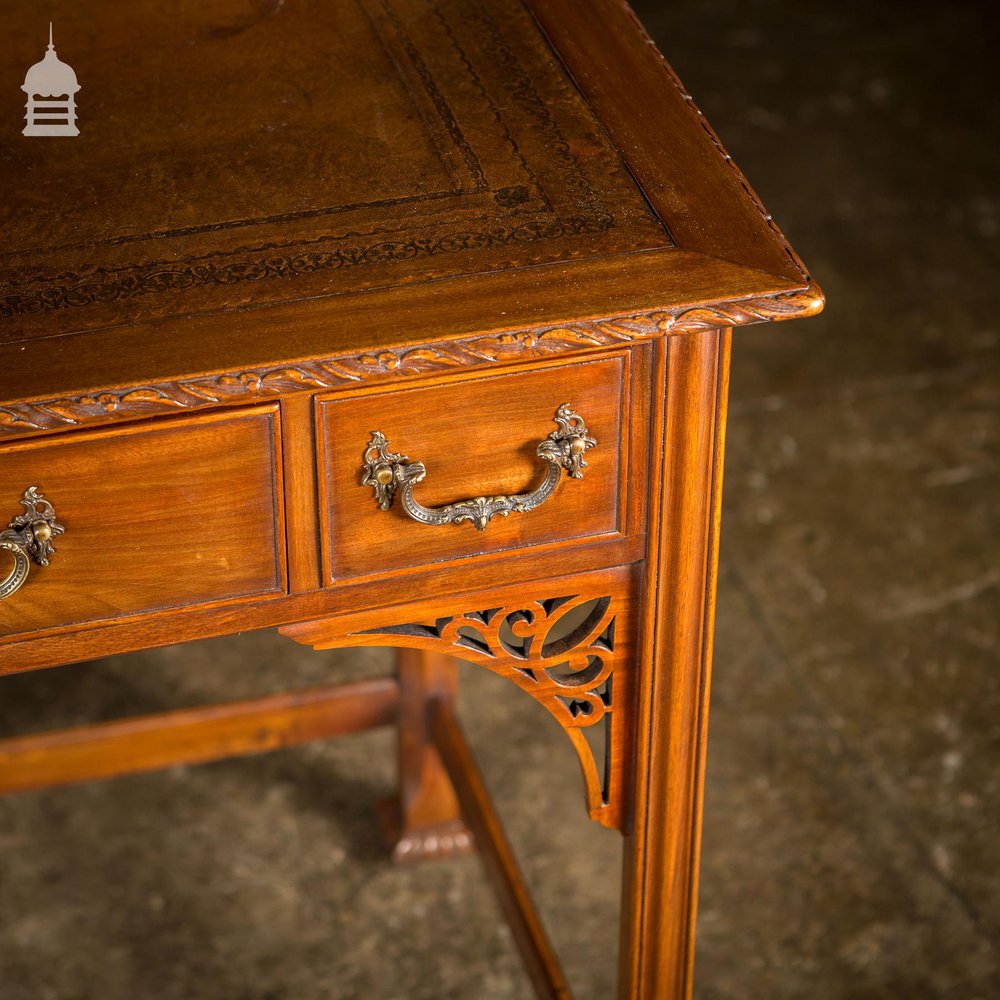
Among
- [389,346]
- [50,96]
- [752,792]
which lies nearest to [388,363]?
[389,346]

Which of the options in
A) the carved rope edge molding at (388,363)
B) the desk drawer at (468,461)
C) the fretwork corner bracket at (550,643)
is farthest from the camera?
the fretwork corner bracket at (550,643)

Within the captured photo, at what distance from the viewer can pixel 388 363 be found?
106 centimetres

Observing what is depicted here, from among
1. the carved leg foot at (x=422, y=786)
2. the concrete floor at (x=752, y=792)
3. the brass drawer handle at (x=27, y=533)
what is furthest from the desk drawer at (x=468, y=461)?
the concrete floor at (x=752, y=792)

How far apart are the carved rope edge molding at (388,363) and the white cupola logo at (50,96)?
0.36 m

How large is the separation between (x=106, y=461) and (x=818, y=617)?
1553 mm

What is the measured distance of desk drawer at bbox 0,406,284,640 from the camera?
3.64 feet

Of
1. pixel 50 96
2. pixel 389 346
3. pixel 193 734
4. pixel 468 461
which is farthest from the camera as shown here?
pixel 193 734

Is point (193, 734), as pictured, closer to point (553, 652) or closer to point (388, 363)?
point (553, 652)

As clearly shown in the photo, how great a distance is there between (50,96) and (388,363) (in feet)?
1.50

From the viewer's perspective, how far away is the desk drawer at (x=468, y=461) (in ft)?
3.79

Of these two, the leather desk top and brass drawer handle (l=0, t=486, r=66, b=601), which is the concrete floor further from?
the leather desk top

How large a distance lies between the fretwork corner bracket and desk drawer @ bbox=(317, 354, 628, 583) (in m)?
0.06

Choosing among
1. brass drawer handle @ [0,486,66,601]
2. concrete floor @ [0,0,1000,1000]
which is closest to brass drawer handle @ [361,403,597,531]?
brass drawer handle @ [0,486,66,601]

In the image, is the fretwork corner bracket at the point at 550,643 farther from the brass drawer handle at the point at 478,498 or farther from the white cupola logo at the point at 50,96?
the white cupola logo at the point at 50,96
